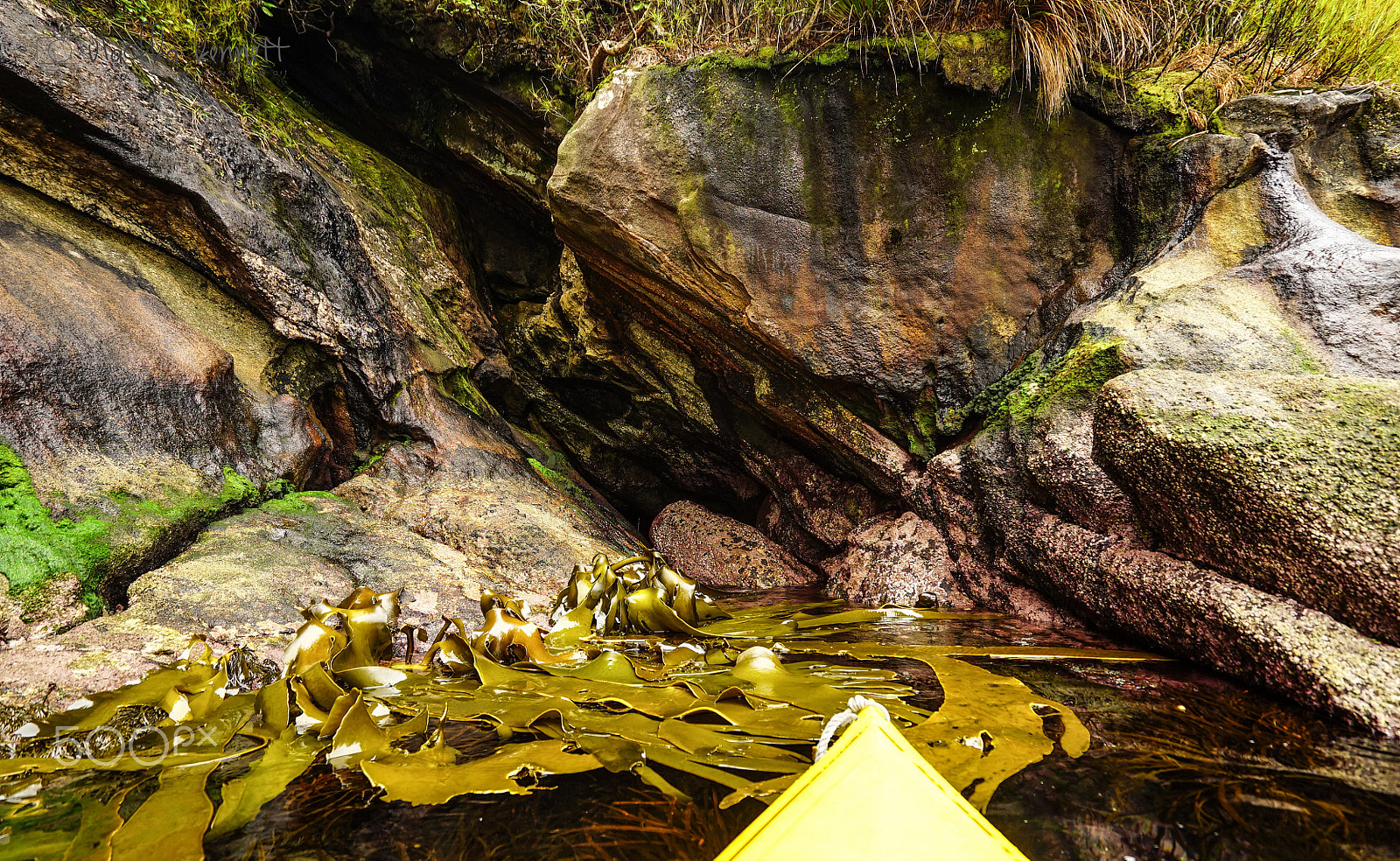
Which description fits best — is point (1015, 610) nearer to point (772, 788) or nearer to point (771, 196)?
point (772, 788)

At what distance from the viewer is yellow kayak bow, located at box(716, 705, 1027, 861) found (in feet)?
2.28

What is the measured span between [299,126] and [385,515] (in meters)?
3.78

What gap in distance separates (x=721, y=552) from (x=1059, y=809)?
383 cm

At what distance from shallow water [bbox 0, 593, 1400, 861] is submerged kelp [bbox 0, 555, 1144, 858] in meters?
0.03

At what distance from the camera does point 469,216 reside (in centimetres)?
648

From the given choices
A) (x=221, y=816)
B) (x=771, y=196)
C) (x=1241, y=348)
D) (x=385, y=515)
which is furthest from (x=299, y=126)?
(x=1241, y=348)

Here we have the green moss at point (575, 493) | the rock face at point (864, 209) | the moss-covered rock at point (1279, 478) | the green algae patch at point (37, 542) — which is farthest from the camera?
the green moss at point (575, 493)

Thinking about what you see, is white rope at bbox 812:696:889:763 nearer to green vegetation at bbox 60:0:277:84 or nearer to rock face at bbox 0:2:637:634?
rock face at bbox 0:2:637:634

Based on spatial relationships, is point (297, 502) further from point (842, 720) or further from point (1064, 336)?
point (1064, 336)

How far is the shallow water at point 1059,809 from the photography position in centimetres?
93

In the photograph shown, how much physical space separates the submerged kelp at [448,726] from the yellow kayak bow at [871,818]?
0.38m

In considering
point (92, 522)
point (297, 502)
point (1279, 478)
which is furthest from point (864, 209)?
point (92, 522)

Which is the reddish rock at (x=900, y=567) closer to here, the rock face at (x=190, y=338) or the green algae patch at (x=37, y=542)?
the rock face at (x=190, y=338)

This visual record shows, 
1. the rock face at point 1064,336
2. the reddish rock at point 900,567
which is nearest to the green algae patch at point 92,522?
the rock face at point 1064,336
